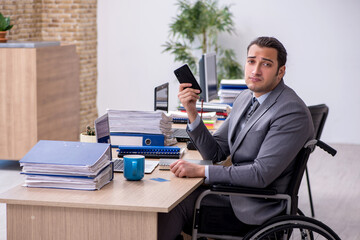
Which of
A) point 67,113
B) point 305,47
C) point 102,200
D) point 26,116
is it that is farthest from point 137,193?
point 305,47

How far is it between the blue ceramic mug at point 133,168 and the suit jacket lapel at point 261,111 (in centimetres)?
51

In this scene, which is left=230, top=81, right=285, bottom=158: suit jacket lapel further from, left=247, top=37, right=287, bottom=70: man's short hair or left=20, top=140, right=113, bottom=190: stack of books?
left=20, top=140, right=113, bottom=190: stack of books

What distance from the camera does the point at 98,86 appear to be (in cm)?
859

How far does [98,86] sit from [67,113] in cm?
216

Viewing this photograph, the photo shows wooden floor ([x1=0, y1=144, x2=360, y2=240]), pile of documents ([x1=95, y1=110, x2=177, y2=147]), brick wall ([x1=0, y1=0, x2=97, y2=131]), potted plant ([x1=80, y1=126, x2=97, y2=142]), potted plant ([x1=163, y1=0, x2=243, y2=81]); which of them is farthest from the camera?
potted plant ([x1=163, y1=0, x2=243, y2=81])

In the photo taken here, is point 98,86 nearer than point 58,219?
No

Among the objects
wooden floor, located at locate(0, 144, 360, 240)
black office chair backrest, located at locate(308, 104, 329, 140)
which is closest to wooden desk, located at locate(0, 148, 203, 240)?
wooden floor, located at locate(0, 144, 360, 240)

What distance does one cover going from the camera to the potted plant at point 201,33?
7.49m

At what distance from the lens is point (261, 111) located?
9.20ft

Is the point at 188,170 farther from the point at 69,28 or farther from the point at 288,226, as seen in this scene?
the point at 69,28

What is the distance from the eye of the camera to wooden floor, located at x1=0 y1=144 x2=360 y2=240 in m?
4.51

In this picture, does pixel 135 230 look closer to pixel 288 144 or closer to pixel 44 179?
pixel 44 179

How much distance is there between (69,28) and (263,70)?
545 centimetres

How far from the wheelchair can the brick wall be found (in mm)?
5041
